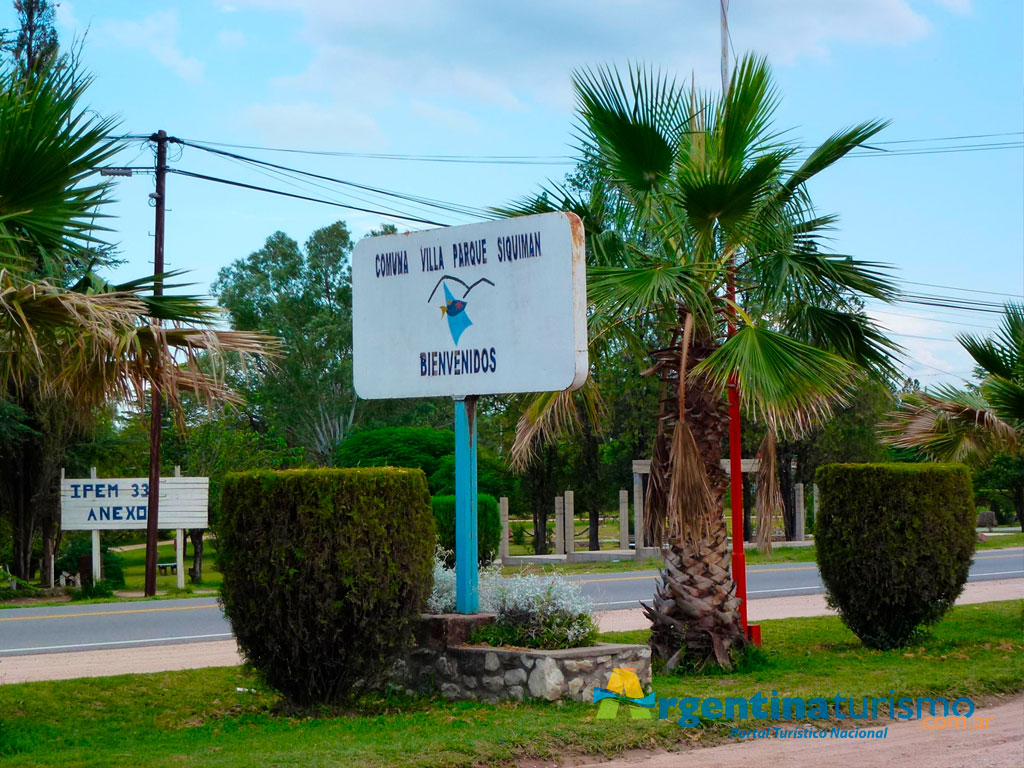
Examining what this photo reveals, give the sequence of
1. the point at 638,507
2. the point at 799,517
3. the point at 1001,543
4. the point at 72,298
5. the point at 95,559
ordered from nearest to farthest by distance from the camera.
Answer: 1. the point at 72,298
2. the point at 95,559
3. the point at 638,507
4. the point at 799,517
5. the point at 1001,543

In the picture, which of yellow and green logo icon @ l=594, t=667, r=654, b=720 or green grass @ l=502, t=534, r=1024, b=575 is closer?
yellow and green logo icon @ l=594, t=667, r=654, b=720

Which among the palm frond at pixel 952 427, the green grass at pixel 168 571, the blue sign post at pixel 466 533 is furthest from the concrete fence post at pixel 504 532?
the blue sign post at pixel 466 533

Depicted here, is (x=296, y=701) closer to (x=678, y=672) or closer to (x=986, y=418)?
(x=678, y=672)

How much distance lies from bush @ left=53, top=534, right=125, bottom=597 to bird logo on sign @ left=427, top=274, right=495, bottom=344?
636 inches

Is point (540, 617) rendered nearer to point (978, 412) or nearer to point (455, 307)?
point (455, 307)

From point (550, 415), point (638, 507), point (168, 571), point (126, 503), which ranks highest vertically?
point (550, 415)

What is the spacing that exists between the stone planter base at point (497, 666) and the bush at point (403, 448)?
21260 mm

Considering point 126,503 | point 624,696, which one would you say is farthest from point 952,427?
point 126,503

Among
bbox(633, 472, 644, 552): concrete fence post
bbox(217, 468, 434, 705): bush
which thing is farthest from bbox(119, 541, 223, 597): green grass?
bbox(217, 468, 434, 705): bush

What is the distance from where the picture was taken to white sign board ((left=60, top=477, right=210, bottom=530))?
2203 cm

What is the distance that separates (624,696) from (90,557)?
1823 centimetres

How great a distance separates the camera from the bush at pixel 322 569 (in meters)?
7.89

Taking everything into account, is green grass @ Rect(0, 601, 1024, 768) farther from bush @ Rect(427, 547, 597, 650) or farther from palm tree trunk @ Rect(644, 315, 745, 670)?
bush @ Rect(427, 547, 597, 650)

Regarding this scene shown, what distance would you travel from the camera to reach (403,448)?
101ft
